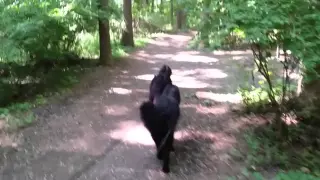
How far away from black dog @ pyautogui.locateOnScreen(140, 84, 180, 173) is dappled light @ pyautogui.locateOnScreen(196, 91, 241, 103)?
364cm

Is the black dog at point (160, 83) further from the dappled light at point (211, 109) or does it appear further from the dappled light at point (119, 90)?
Answer: the dappled light at point (119, 90)

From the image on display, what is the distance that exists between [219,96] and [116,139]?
369 centimetres

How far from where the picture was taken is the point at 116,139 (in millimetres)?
7141

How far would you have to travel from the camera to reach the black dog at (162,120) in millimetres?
5355

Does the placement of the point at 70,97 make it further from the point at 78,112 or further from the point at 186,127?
the point at 186,127

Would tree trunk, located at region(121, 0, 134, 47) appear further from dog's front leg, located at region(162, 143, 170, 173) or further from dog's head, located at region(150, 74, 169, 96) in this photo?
dog's front leg, located at region(162, 143, 170, 173)

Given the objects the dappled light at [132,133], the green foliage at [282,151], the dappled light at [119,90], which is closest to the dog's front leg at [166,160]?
the dappled light at [132,133]

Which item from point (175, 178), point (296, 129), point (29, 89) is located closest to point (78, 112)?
point (29, 89)

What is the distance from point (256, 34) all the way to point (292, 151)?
2.24 metres

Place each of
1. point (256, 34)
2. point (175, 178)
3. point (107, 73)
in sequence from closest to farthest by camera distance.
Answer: point (256, 34)
point (175, 178)
point (107, 73)

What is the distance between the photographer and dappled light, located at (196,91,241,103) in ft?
30.4

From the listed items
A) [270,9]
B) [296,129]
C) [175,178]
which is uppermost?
[270,9]

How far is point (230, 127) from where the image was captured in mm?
7258

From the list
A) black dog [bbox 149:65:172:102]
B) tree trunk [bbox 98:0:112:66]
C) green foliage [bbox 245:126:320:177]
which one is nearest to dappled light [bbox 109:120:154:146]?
black dog [bbox 149:65:172:102]
